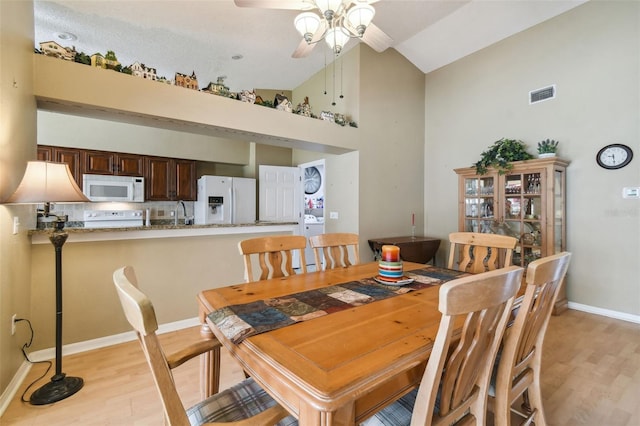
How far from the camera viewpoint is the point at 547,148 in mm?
3416

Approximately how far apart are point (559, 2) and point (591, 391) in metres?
4.11

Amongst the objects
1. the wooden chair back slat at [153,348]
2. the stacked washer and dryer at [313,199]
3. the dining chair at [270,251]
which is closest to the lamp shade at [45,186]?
the dining chair at [270,251]

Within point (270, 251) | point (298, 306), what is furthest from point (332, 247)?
point (298, 306)

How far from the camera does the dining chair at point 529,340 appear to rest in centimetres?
108

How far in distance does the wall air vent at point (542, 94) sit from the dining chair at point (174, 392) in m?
4.56

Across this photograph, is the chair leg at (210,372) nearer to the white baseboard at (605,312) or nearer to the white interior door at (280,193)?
the white baseboard at (605,312)

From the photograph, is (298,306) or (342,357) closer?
(342,357)

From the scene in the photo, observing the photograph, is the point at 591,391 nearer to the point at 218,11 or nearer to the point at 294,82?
the point at 218,11

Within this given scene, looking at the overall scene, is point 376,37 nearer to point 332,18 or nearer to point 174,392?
point 332,18

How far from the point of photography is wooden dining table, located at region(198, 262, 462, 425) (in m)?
0.73

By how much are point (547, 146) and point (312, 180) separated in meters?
4.02

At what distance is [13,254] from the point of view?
184cm

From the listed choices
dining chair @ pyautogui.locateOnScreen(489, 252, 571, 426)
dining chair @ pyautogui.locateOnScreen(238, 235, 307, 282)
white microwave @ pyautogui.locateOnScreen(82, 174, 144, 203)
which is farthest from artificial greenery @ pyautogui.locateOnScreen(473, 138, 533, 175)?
white microwave @ pyautogui.locateOnScreen(82, 174, 144, 203)

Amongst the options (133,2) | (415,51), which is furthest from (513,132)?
(133,2)
